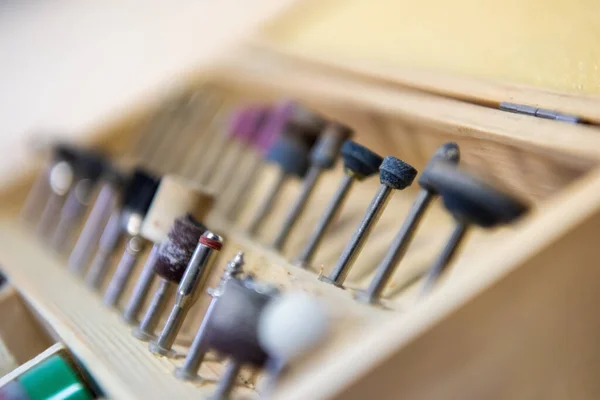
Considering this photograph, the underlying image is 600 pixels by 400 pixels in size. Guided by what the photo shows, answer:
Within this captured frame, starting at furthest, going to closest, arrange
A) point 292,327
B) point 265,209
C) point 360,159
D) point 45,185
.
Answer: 1. point 45,185
2. point 265,209
3. point 360,159
4. point 292,327

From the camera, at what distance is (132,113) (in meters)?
0.61

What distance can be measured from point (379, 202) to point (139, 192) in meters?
0.18

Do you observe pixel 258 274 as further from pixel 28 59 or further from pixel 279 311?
pixel 28 59

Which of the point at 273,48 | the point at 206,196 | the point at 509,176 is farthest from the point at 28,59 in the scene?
the point at 509,176

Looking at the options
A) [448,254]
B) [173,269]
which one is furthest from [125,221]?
[448,254]

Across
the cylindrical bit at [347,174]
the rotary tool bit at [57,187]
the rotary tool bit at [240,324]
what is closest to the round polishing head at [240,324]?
the rotary tool bit at [240,324]

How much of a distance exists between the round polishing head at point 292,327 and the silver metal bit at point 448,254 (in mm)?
71

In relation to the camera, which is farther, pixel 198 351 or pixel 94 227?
pixel 94 227

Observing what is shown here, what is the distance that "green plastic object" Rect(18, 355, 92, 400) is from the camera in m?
0.28

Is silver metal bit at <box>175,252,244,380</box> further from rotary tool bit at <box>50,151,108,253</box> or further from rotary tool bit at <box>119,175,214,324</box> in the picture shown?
rotary tool bit at <box>50,151,108,253</box>

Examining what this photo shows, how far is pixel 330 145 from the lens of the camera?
38 centimetres

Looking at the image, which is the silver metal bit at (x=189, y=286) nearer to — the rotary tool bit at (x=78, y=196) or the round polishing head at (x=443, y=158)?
the round polishing head at (x=443, y=158)

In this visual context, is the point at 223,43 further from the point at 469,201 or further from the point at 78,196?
the point at 469,201

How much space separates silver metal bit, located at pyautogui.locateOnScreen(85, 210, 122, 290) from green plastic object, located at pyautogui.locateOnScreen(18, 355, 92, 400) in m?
0.15
